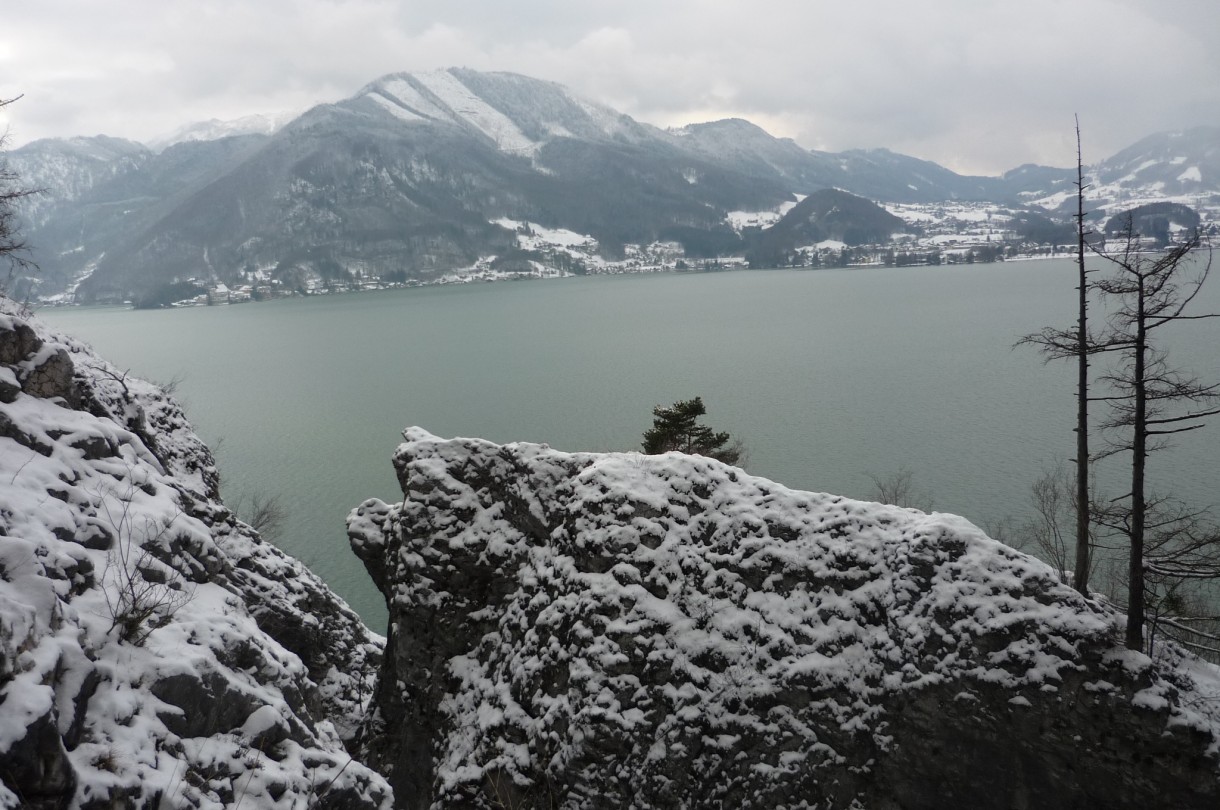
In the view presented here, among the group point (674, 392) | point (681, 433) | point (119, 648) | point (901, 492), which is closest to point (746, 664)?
point (119, 648)

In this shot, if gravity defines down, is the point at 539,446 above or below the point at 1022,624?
above

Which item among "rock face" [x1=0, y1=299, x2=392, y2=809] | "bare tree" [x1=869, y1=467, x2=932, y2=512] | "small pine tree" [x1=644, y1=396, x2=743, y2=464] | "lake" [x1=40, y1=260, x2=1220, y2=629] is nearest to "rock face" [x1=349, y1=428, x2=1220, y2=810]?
"rock face" [x1=0, y1=299, x2=392, y2=809]

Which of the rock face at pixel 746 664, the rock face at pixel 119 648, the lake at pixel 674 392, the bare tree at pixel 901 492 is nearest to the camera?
the rock face at pixel 119 648

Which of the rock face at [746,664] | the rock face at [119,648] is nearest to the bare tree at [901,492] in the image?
the rock face at [746,664]

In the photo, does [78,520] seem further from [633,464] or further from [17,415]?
[633,464]

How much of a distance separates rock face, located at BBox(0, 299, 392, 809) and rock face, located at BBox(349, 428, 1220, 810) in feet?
9.75

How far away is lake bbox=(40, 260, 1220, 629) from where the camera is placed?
120 feet

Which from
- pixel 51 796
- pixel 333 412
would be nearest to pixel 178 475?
pixel 51 796

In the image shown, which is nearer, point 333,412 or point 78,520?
point 78,520

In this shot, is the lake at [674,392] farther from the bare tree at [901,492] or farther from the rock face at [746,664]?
the rock face at [746,664]

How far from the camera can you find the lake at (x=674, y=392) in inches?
1439

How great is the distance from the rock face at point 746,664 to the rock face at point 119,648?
2.97 metres

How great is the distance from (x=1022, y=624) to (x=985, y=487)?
2817cm

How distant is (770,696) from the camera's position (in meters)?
10.5
